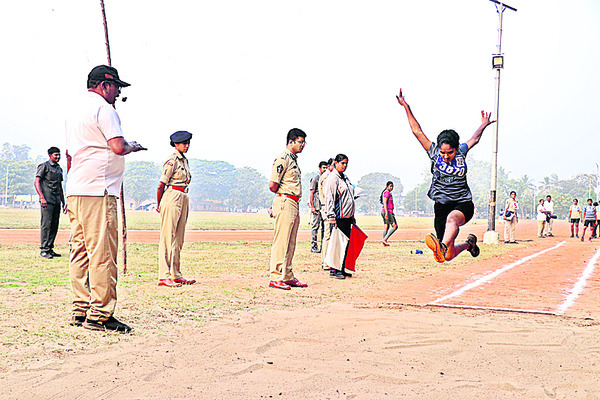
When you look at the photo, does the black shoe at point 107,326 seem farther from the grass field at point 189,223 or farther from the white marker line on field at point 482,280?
the grass field at point 189,223

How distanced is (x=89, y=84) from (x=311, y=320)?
11.7 ft

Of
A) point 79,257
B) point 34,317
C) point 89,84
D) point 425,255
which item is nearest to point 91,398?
point 79,257

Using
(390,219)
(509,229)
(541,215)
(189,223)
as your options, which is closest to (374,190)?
(189,223)

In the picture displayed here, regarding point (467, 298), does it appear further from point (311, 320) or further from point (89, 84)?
point (89, 84)

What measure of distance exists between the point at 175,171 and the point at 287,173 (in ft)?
5.71

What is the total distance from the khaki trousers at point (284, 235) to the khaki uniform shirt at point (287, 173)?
0.55 feet

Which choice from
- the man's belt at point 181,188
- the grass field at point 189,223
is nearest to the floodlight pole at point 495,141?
the grass field at point 189,223

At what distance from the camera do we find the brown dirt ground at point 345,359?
3.94 m

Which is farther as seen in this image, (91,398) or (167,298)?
(167,298)

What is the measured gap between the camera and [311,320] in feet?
20.8

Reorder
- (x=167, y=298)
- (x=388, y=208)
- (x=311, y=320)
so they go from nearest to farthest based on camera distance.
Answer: (x=311, y=320) < (x=167, y=298) < (x=388, y=208)

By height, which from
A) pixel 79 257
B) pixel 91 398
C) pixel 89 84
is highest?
pixel 89 84

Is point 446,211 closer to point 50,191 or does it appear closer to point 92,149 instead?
point 92,149

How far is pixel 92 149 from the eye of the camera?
562cm
